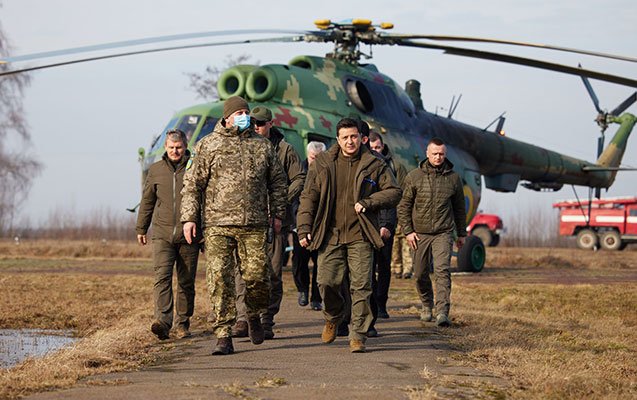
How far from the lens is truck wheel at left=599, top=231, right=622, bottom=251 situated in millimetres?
50850

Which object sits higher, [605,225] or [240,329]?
[605,225]

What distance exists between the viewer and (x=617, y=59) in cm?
1441

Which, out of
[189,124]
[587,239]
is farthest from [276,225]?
[587,239]

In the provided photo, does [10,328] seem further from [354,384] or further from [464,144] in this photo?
[464,144]

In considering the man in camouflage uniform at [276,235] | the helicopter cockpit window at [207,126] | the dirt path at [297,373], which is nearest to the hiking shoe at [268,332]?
the man in camouflage uniform at [276,235]

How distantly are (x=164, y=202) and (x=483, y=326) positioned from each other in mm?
3717

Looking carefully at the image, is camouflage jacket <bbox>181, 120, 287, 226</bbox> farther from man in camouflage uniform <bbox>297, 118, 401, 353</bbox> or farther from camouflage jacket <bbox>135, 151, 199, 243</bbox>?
camouflage jacket <bbox>135, 151, 199, 243</bbox>

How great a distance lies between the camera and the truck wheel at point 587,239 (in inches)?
2036

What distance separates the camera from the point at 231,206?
27.8 feet

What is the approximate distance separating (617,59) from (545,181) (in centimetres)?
1295

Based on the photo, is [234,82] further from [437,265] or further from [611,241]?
[611,241]

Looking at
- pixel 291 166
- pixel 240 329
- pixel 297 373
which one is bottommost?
pixel 297 373

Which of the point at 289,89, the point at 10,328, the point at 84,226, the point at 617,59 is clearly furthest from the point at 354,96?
the point at 84,226

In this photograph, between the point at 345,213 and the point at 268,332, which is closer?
the point at 345,213
